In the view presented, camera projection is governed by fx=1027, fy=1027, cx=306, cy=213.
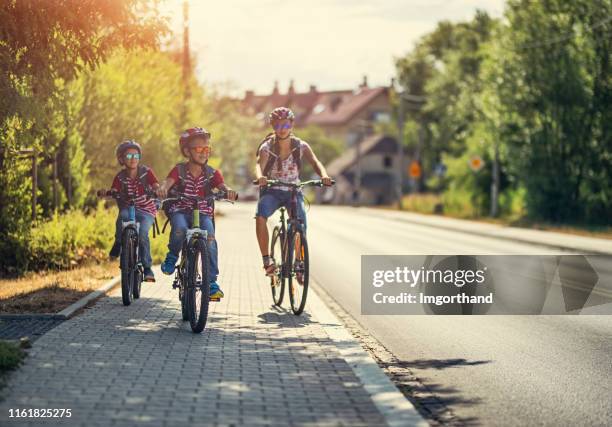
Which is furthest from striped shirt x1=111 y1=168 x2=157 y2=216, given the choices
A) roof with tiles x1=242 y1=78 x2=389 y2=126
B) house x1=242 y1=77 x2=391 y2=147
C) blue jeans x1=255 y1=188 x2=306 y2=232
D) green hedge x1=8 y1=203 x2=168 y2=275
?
roof with tiles x1=242 y1=78 x2=389 y2=126

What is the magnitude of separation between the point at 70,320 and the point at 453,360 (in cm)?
351

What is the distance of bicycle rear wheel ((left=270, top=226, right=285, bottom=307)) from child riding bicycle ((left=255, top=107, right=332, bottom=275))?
9 cm

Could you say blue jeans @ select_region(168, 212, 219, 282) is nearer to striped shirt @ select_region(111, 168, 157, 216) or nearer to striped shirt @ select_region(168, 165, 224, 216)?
striped shirt @ select_region(168, 165, 224, 216)

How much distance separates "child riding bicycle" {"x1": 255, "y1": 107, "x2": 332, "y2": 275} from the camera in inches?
418

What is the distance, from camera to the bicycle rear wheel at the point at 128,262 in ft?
34.9

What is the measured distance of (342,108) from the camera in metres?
128

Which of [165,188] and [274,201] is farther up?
[165,188]

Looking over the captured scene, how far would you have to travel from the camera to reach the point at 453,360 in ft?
27.5

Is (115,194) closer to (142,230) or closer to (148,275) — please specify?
(142,230)

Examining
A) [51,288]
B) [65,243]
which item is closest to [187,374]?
[51,288]

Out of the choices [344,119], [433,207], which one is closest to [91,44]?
[433,207]

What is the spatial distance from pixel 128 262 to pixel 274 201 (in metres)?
1.68

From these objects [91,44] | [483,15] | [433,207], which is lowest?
[433,207]

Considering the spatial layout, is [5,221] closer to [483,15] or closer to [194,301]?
[194,301]
